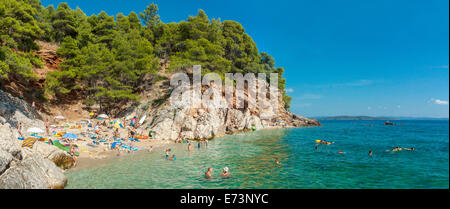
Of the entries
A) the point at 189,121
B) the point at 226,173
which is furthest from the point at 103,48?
the point at 226,173

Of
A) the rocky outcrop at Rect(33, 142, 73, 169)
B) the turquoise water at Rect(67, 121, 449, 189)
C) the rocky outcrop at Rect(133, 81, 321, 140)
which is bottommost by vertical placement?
the turquoise water at Rect(67, 121, 449, 189)

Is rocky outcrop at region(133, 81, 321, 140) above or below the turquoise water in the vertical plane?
above

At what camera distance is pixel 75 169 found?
14.2m

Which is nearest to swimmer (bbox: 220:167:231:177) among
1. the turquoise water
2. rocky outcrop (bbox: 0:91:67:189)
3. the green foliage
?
the turquoise water

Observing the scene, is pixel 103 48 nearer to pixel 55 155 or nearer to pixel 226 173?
pixel 55 155

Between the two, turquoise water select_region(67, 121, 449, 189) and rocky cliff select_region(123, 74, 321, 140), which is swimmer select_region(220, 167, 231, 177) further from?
rocky cliff select_region(123, 74, 321, 140)

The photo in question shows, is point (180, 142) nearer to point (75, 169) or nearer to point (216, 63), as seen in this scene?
point (75, 169)

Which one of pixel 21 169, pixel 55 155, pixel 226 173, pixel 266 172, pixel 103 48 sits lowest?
pixel 266 172

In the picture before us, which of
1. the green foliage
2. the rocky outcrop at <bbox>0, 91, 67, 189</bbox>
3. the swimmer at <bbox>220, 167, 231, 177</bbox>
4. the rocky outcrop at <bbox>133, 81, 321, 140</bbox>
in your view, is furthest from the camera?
the rocky outcrop at <bbox>133, 81, 321, 140</bbox>

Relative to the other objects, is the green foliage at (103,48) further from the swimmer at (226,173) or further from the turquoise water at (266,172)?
the swimmer at (226,173)

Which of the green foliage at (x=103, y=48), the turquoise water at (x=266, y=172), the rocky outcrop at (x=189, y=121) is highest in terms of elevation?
the green foliage at (x=103, y=48)

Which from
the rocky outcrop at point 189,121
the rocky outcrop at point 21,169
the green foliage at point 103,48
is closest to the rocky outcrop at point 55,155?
the rocky outcrop at point 21,169
